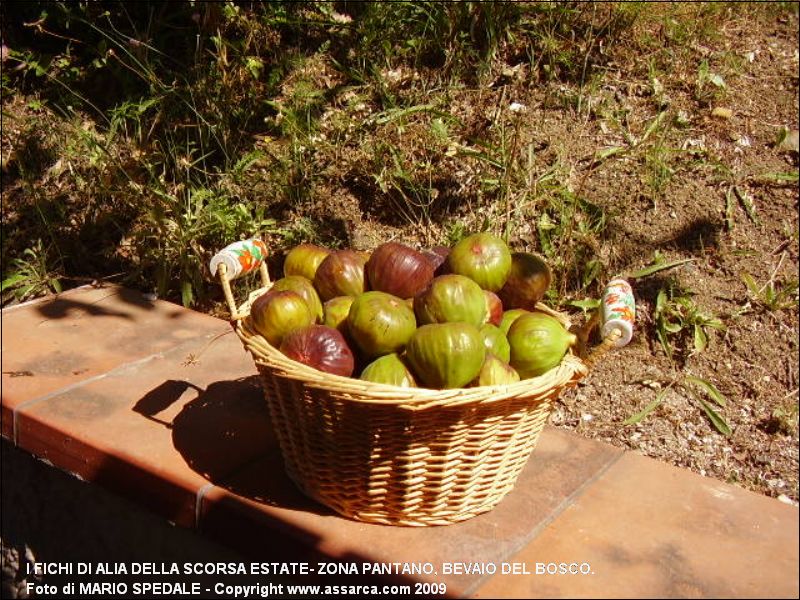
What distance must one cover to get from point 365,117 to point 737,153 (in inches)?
52.4

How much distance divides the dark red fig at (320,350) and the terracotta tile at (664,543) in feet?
1.67

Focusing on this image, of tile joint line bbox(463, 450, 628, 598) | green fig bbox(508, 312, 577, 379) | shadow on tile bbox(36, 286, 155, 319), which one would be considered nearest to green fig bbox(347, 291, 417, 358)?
green fig bbox(508, 312, 577, 379)

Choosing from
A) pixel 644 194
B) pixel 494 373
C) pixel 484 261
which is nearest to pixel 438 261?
pixel 484 261

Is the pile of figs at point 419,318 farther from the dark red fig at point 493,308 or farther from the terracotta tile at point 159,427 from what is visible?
the terracotta tile at point 159,427

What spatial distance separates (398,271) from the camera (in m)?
1.82

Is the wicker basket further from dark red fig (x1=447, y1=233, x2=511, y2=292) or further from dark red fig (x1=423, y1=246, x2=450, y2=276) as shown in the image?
dark red fig (x1=423, y1=246, x2=450, y2=276)

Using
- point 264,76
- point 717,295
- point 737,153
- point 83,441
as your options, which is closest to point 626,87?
point 737,153

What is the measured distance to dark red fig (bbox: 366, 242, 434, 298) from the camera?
182 cm

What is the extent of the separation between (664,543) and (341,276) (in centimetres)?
89

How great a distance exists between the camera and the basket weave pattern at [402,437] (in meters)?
1.55

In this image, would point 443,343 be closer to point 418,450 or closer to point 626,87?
point 418,450

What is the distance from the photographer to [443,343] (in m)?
1.58

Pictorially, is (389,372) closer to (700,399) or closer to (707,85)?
(700,399)

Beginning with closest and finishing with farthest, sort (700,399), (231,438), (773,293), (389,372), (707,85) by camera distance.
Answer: (389,372) < (231,438) < (700,399) < (773,293) < (707,85)
